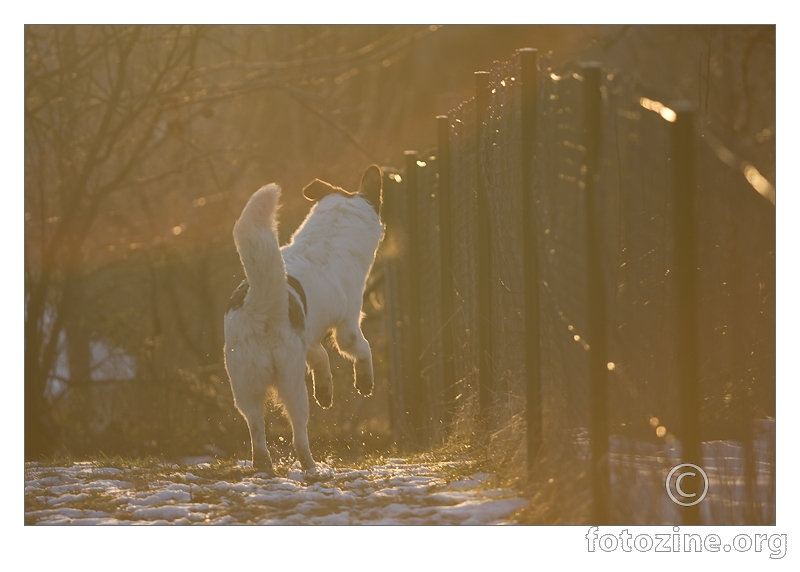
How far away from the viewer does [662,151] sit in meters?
6.33

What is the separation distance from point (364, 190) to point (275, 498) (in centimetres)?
331

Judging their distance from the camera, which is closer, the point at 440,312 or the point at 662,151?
the point at 662,151

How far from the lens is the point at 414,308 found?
9.14 metres

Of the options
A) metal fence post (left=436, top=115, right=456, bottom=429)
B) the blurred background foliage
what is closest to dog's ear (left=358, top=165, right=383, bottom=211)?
metal fence post (left=436, top=115, right=456, bottom=429)

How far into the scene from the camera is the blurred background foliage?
37.3 ft

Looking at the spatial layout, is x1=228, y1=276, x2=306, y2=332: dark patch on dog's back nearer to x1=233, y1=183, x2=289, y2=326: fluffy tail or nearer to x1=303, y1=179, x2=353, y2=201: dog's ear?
x1=233, y1=183, x2=289, y2=326: fluffy tail

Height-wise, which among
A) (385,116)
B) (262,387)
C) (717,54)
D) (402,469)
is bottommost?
(402,469)

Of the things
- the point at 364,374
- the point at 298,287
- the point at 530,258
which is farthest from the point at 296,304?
the point at 530,258

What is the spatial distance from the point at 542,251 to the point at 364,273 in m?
2.66

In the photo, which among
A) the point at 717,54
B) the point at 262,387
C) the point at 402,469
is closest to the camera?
the point at 262,387

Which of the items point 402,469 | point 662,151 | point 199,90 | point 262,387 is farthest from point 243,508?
point 199,90

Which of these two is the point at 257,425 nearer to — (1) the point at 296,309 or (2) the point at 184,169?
(1) the point at 296,309

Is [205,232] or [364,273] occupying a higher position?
[205,232]

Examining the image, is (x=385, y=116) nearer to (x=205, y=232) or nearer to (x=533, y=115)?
(x=205, y=232)
